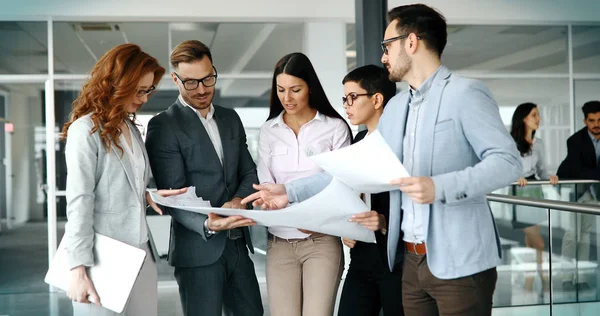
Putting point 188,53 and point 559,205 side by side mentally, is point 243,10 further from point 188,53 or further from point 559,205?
point 559,205

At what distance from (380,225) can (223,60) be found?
240 inches

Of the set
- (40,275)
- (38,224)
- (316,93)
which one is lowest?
(40,275)

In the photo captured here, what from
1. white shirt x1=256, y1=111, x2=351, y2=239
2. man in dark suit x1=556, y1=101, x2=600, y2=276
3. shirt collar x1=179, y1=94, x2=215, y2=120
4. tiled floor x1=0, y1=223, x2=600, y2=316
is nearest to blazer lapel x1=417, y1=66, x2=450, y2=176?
white shirt x1=256, y1=111, x2=351, y2=239

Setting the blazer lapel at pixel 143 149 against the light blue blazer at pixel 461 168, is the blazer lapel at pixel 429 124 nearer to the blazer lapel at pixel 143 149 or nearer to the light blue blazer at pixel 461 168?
the light blue blazer at pixel 461 168

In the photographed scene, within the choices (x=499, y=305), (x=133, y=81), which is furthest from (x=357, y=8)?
(x=499, y=305)

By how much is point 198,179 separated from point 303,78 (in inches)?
26.1

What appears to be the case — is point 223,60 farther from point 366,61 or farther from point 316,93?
point 316,93

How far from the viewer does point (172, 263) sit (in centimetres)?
287

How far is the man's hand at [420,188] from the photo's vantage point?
2.01 metres

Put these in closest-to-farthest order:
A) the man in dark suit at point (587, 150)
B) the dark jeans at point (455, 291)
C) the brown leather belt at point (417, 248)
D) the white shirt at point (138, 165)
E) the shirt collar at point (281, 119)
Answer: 1. the dark jeans at point (455, 291)
2. the brown leather belt at point (417, 248)
3. the white shirt at point (138, 165)
4. the shirt collar at point (281, 119)
5. the man in dark suit at point (587, 150)

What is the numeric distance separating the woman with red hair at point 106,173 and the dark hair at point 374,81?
92cm

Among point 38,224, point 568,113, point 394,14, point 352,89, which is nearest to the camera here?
point 394,14

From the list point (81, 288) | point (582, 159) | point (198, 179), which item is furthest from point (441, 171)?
point (582, 159)

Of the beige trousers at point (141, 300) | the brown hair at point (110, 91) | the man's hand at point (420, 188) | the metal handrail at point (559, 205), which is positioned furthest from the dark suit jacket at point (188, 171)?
the metal handrail at point (559, 205)
